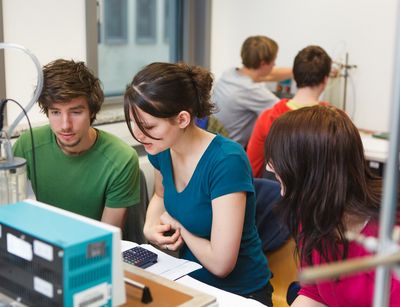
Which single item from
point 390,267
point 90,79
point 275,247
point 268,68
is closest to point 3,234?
point 390,267

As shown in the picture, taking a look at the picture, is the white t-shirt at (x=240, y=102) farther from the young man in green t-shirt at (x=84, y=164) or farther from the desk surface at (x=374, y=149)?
the young man in green t-shirt at (x=84, y=164)

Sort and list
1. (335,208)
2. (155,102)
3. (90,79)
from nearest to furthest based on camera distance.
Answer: (335,208), (155,102), (90,79)

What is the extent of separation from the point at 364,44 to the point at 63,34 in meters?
1.90

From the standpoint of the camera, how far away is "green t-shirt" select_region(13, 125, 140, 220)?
196cm

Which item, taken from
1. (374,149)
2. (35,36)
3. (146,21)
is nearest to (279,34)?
(146,21)

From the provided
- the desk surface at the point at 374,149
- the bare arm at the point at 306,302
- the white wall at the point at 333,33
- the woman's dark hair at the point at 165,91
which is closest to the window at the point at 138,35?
the white wall at the point at 333,33

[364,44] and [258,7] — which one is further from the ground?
[258,7]

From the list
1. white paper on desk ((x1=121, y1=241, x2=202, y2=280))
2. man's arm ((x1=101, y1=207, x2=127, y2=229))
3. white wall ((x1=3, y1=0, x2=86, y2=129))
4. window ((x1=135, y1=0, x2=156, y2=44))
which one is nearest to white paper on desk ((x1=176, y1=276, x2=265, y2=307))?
white paper on desk ((x1=121, y1=241, x2=202, y2=280))

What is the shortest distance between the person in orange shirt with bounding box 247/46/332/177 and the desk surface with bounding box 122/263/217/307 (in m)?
1.65

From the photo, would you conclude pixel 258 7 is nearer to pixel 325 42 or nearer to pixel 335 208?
pixel 325 42

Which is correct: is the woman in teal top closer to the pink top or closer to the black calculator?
the black calculator

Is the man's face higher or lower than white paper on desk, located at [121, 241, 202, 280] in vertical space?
higher

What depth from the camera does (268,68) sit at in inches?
140

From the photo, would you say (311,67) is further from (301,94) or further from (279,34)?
(279,34)
